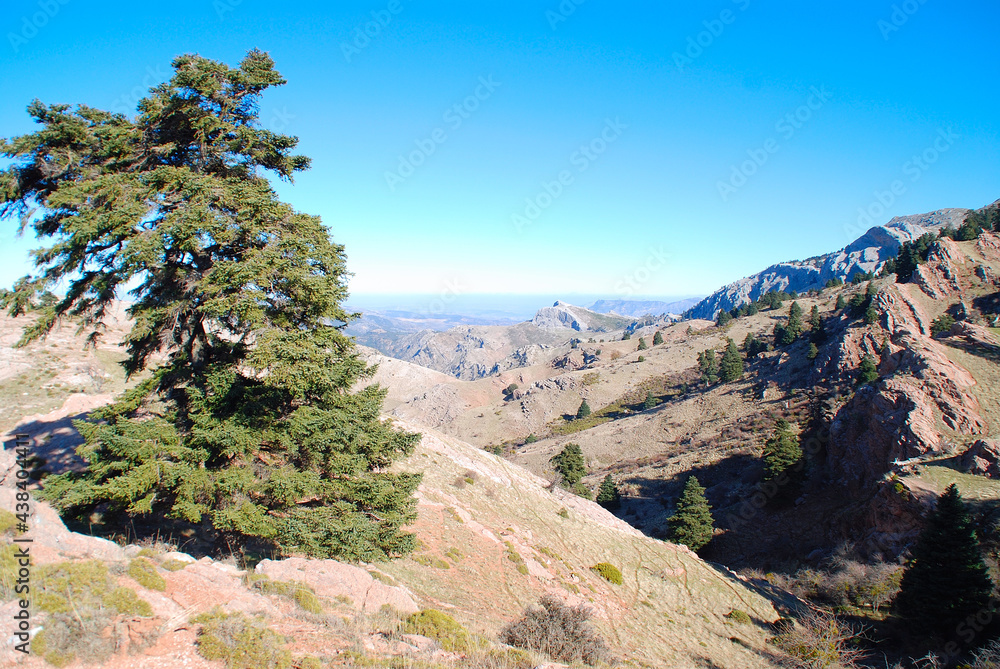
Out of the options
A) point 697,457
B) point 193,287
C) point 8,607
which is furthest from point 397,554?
point 697,457

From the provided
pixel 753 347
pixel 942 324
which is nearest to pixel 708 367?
pixel 753 347

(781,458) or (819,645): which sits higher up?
(781,458)

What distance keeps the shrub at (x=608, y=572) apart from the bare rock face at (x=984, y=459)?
23296mm

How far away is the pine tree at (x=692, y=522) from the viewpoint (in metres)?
33.5

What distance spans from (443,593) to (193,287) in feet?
37.8

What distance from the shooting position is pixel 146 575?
7.82 meters

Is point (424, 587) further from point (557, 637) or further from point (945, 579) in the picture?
point (945, 579)

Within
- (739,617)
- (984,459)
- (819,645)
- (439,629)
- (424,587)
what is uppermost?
(984,459)

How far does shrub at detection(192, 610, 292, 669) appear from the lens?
6629 mm

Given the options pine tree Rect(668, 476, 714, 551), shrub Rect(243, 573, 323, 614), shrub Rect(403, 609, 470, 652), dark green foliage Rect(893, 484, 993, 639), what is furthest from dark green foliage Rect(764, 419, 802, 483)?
shrub Rect(243, 573, 323, 614)

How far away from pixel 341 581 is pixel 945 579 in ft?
78.8

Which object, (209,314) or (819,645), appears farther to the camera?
(819,645)

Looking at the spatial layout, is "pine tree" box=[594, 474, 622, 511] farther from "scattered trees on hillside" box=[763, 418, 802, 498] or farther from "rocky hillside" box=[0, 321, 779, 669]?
"rocky hillside" box=[0, 321, 779, 669]

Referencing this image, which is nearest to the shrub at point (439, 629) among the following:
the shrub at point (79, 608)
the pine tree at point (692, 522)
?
the shrub at point (79, 608)
